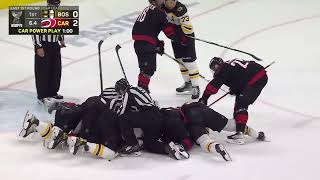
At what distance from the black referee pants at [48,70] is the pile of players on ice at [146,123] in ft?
1.83

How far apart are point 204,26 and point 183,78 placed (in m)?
1.69

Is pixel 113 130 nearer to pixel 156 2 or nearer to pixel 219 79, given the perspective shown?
pixel 219 79

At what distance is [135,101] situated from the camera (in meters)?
3.42

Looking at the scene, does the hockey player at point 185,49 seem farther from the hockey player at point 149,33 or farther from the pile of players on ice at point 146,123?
the pile of players on ice at point 146,123

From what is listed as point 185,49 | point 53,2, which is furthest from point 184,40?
point 53,2

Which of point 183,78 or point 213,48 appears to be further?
point 213,48

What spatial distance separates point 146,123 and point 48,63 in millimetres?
1151

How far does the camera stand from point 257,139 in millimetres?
3611

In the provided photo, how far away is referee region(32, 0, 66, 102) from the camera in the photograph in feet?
13.5

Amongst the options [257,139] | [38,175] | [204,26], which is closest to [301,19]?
[204,26]

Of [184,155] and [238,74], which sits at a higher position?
[238,74]

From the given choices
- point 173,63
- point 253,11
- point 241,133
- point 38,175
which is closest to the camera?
point 38,175

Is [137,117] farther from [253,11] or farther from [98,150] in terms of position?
[253,11]

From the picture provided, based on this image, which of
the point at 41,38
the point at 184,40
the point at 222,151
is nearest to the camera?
the point at 222,151
